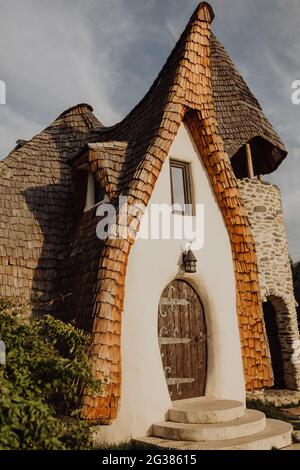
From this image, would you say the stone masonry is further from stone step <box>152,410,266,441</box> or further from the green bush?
the green bush

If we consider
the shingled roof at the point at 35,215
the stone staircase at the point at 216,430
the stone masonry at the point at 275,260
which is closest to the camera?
the stone staircase at the point at 216,430

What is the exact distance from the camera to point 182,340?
7938mm

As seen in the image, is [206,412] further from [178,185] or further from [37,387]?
[178,185]

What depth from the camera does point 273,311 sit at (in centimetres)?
1438

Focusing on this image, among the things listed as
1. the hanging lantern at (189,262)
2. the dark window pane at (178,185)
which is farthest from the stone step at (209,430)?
the dark window pane at (178,185)

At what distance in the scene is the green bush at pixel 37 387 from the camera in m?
4.40

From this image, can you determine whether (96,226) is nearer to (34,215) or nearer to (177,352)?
(34,215)

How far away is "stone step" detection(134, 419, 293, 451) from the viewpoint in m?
5.70

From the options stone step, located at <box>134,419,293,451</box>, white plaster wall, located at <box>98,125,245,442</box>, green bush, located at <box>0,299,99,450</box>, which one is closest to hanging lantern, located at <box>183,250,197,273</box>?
white plaster wall, located at <box>98,125,245,442</box>

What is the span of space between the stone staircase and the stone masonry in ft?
21.5

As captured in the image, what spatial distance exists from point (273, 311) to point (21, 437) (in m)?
11.2

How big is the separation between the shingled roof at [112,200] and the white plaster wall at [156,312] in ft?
0.77

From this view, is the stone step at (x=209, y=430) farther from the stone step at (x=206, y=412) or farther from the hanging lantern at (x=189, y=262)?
the hanging lantern at (x=189, y=262)

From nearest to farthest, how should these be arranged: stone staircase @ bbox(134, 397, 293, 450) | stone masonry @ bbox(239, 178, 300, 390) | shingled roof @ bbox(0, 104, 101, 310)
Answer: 1. stone staircase @ bbox(134, 397, 293, 450)
2. shingled roof @ bbox(0, 104, 101, 310)
3. stone masonry @ bbox(239, 178, 300, 390)
